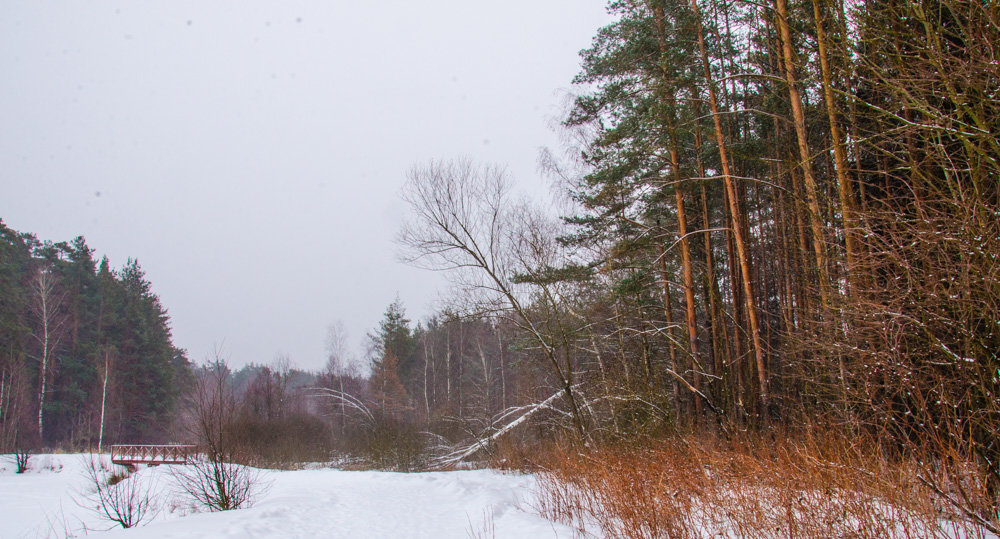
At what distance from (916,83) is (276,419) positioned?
28937 millimetres

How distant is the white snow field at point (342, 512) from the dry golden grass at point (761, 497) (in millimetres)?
826

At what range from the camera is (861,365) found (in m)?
4.48

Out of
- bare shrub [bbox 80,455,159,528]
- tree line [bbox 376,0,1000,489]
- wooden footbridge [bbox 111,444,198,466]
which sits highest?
tree line [bbox 376,0,1000,489]

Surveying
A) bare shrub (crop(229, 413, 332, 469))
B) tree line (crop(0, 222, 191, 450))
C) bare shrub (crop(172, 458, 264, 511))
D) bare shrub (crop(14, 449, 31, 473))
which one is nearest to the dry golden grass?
bare shrub (crop(172, 458, 264, 511))

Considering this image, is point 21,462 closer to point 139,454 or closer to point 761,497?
point 139,454

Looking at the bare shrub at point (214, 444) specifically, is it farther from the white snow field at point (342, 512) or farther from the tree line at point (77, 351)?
the tree line at point (77, 351)

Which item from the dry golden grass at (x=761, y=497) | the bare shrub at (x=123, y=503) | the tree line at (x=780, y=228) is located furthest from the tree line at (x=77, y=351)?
the dry golden grass at (x=761, y=497)

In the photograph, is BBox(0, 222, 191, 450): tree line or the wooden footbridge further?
BBox(0, 222, 191, 450): tree line

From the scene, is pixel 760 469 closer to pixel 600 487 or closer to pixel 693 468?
pixel 693 468

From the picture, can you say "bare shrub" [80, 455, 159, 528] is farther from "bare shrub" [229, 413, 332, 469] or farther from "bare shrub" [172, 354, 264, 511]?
"bare shrub" [229, 413, 332, 469]

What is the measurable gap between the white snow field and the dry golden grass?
2.71 ft

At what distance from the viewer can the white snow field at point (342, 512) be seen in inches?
256

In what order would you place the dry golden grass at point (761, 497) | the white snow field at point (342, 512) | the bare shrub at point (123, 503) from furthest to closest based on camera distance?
the bare shrub at point (123, 503) → the white snow field at point (342, 512) → the dry golden grass at point (761, 497)

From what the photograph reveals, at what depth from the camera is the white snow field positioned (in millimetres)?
6496
